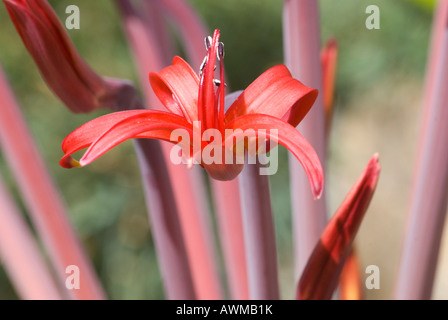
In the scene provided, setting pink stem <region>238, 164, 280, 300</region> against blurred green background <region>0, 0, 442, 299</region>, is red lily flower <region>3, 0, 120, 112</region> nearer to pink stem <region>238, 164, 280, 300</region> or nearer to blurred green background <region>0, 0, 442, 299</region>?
pink stem <region>238, 164, 280, 300</region>

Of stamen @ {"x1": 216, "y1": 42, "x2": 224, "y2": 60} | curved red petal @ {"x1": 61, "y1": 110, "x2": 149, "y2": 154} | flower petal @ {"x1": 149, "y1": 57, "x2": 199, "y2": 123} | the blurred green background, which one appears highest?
Answer: stamen @ {"x1": 216, "y1": 42, "x2": 224, "y2": 60}

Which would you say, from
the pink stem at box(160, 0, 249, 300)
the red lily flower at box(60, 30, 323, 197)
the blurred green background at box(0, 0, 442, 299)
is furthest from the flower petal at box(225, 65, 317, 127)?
the blurred green background at box(0, 0, 442, 299)

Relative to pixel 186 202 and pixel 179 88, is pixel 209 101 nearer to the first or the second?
pixel 179 88

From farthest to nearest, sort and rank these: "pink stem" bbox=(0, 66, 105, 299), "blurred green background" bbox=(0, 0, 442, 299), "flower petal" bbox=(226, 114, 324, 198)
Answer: "blurred green background" bbox=(0, 0, 442, 299) → "pink stem" bbox=(0, 66, 105, 299) → "flower petal" bbox=(226, 114, 324, 198)

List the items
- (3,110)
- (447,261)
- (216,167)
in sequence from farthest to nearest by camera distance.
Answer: (447,261) < (3,110) < (216,167)

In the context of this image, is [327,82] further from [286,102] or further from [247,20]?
[247,20]

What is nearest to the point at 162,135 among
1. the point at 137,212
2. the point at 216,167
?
the point at 216,167
